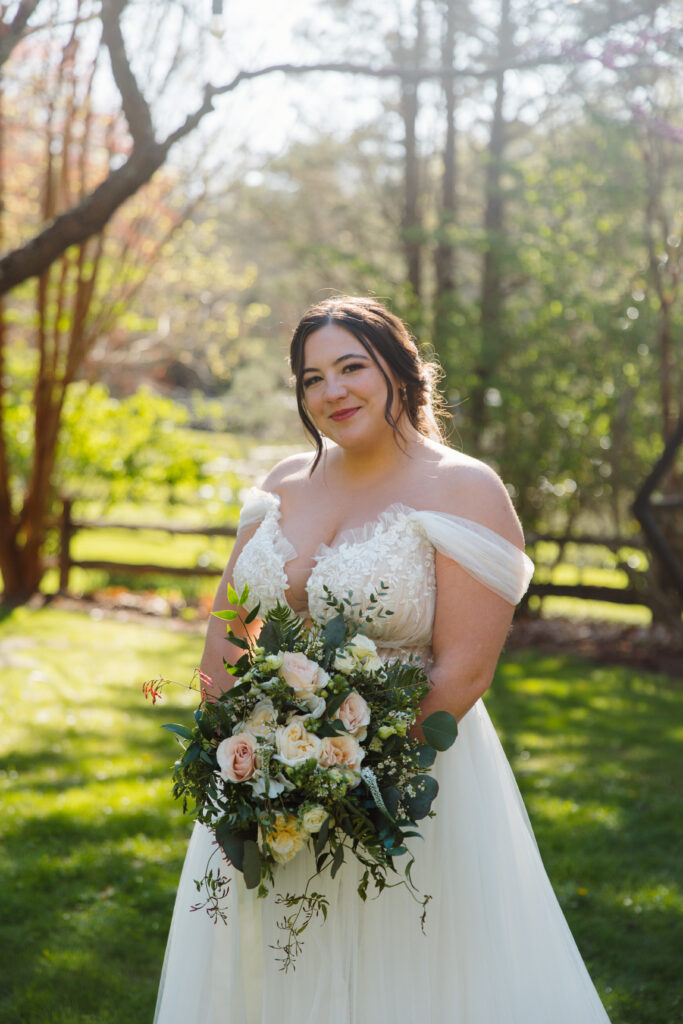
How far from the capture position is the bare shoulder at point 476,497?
2.56 metres

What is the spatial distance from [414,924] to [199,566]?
882cm

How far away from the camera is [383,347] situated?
9.05ft

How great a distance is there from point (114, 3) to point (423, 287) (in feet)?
33.8

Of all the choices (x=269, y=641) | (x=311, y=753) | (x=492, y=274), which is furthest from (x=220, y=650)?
(x=492, y=274)

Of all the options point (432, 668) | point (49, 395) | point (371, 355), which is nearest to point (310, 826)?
point (432, 668)

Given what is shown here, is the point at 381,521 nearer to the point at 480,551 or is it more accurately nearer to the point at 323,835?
the point at 480,551

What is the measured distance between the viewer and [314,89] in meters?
12.6

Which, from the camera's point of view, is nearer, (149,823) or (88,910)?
(88,910)

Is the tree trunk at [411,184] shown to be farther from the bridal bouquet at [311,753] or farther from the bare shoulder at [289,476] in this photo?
the bridal bouquet at [311,753]

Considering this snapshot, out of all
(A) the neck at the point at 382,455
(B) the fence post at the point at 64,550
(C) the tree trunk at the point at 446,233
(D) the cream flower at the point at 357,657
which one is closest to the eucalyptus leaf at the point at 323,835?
(D) the cream flower at the point at 357,657

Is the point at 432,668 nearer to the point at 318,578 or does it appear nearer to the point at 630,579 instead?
the point at 318,578

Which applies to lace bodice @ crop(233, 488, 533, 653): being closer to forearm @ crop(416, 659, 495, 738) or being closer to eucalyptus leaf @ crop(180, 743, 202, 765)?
forearm @ crop(416, 659, 495, 738)

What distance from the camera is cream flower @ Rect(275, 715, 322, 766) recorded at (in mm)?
2027

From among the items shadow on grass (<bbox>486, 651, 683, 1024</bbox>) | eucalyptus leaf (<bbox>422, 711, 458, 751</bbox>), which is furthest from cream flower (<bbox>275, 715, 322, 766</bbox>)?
shadow on grass (<bbox>486, 651, 683, 1024</bbox>)
